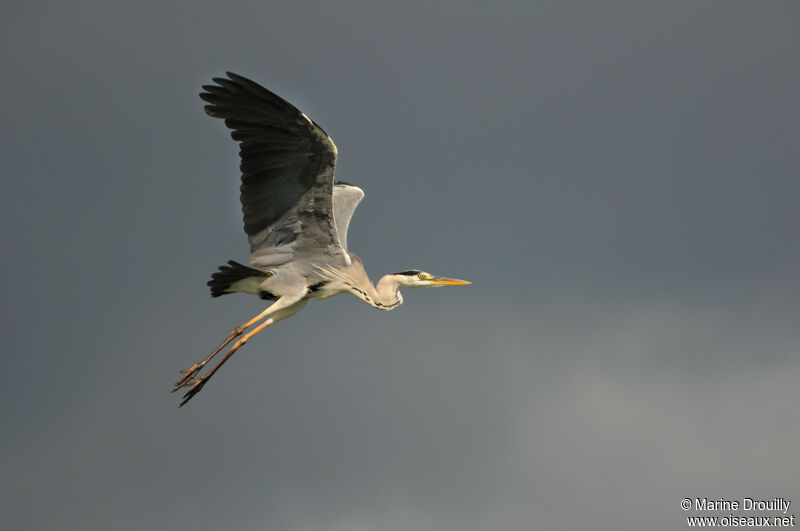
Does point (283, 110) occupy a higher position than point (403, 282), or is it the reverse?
point (283, 110)

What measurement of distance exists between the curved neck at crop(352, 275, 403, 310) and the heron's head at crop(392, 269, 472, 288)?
0.46 ft

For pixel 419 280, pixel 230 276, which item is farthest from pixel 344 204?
pixel 230 276

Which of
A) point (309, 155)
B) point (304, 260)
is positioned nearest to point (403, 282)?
point (304, 260)

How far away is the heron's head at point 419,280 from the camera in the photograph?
18189 millimetres

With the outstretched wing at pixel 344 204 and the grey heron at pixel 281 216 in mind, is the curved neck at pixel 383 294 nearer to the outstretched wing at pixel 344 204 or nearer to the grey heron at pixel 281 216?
the grey heron at pixel 281 216

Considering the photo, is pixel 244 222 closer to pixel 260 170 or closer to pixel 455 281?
pixel 260 170

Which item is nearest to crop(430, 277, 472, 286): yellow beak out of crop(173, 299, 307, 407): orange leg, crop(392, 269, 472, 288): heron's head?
crop(392, 269, 472, 288): heron's head

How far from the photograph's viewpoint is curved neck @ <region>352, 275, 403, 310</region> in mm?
17391

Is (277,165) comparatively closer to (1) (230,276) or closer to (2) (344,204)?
(1) (230,276)

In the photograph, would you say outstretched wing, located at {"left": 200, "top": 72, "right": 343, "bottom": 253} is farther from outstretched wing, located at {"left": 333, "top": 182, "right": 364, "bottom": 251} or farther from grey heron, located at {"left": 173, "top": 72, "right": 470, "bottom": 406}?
outstretched wing, located at {"left": 333, "top": 182, "right": 364, "bottom": 251}

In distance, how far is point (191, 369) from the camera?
1634cm

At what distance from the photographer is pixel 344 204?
61.5ft

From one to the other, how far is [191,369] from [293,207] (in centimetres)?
260

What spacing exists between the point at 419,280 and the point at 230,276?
3400 mm
